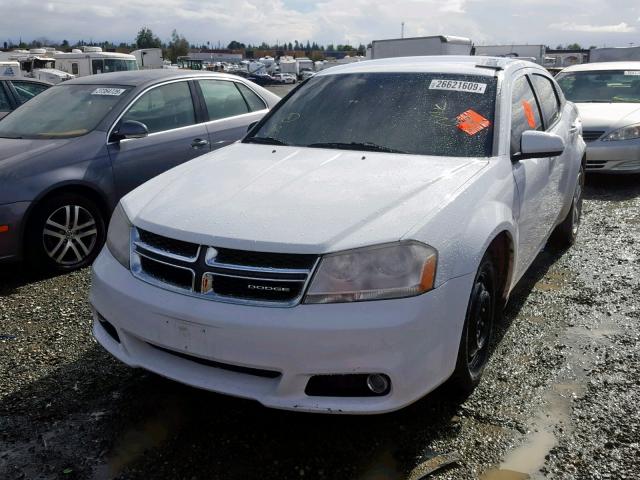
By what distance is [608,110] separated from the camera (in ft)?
27.3

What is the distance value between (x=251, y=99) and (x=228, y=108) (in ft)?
1.30

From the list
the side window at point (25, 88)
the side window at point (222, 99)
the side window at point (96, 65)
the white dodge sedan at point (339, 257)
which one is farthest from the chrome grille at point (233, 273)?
the side window at point (96, 65)

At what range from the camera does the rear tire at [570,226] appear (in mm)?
5258

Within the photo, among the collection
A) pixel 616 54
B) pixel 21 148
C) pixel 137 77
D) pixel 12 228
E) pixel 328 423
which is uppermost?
pixel 616 54

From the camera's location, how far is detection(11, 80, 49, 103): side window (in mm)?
8875

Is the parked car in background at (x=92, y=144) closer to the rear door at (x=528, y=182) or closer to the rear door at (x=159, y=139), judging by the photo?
the rear door at (x=159, y=139)

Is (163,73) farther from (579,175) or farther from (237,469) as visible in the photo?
(237,469)

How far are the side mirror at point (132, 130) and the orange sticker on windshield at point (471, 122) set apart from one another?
→ 9.42ft

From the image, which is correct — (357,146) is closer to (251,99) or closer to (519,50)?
(251,99)

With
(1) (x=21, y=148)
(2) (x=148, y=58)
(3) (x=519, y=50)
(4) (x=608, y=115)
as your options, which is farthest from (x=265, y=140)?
(2) (x=148, y=58)

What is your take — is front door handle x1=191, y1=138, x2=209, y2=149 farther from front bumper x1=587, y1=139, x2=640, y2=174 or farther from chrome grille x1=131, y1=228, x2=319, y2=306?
front bumper x1=587, y1=139, x2=640, y2=174

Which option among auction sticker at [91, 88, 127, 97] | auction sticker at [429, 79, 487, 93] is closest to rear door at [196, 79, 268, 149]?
auction sticker at [91, 88, 127, 97]

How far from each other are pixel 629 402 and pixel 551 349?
2.05 ft

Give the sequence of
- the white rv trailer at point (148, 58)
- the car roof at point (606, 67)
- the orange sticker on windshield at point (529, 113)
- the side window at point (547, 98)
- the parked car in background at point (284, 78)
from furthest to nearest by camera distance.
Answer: the parked car in background at point (284, 78) < the white rv trailer at point (148, 58) < the car roof at point (606, 67) < the side window at point (547, 98) < the orange sticker on windshield at point (529, 113)
